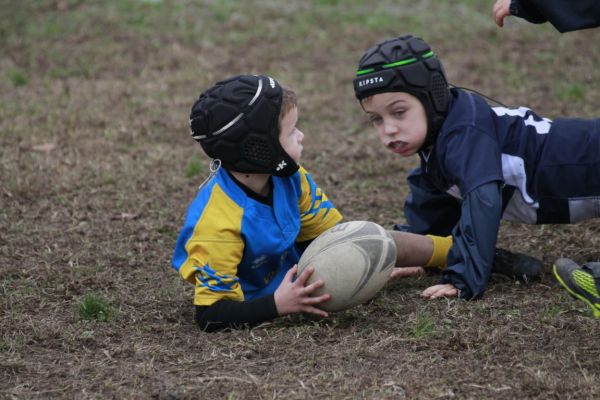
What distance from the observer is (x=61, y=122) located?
9.16 metres

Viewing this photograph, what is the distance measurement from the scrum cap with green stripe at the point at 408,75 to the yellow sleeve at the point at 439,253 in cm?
76

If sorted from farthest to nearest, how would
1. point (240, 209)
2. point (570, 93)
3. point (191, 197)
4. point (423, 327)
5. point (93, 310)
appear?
1. point (570, 93)
2. point (191, 197)
3. point (93, 310)
4. point (240, 209)
5. point (423, 327)

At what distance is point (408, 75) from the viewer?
17.3ft

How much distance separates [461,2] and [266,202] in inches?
390

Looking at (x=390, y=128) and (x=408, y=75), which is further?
(x=390, y=128)

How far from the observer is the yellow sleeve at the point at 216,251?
491 centimetres

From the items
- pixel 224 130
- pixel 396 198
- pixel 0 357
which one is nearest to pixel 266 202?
pixel 224 130

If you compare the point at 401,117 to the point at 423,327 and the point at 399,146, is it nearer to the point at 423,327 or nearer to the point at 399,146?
the point at 399,146

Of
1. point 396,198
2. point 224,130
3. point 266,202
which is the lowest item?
point 396,198

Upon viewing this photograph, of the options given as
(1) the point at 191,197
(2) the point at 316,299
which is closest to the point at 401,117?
(2) the point at 316,299

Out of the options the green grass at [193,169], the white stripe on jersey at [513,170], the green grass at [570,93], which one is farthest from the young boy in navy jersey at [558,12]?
the green grass at [570,93]

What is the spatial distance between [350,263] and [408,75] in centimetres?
113

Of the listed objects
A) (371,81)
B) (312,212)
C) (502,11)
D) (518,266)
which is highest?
(502,11)

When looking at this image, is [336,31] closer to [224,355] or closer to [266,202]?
[266,202]
